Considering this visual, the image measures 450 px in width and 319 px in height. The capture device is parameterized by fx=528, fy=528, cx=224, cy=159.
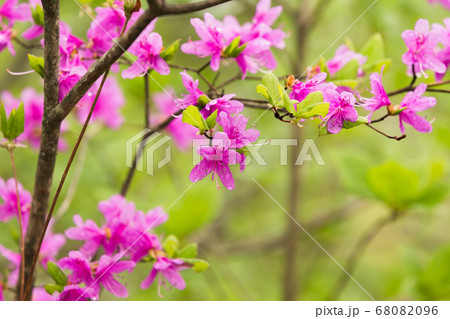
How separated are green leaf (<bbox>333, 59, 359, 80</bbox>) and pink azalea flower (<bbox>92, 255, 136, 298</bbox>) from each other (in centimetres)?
50

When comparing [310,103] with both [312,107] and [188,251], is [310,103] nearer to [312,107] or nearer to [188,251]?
[312,107]

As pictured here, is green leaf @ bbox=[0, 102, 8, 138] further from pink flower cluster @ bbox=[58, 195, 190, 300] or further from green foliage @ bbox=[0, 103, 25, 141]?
pink flower cluster @ bbox=[58, 195, 190, 300]

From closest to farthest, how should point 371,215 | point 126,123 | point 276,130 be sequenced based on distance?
1. point 126,123
2. point 276,130
3. point 371,215

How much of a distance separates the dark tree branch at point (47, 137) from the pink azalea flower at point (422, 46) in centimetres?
56

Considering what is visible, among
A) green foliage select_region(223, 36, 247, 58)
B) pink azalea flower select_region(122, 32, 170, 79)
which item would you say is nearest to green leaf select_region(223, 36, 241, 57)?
green foliage select_region(223, 36, 247, 58)

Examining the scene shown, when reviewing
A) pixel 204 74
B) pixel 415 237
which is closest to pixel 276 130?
pixel 415 237

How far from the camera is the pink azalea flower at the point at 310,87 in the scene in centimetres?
78

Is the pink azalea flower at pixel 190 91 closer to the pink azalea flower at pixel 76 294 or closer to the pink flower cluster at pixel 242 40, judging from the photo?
the pink flower cluster at pixel 242 40

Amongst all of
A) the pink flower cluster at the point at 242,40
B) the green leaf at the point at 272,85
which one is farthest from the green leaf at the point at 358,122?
the pink flower cluster at the point at 242,40

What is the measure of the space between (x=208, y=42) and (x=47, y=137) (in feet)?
1.00

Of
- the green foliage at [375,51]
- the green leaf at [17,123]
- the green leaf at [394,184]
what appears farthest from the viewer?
the green leaf at [394,184]
